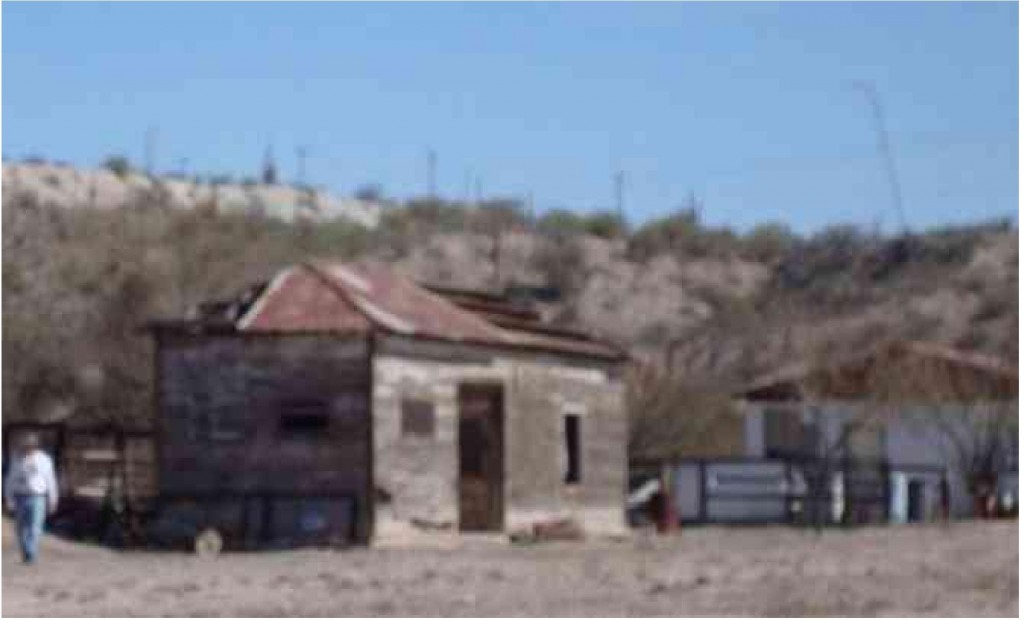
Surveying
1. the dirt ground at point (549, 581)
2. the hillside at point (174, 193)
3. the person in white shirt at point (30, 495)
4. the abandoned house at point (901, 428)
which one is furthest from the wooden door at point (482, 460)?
the hillside at point (174, 193)

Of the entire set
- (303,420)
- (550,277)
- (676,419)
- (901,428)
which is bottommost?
(303,420)

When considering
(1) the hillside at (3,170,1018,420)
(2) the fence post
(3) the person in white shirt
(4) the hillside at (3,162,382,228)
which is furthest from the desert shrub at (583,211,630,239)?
(3) the person in white shirt

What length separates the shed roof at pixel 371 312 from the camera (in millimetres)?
36906

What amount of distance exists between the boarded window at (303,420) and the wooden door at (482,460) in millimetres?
2620

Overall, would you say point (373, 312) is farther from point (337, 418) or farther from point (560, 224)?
point (560, 224)

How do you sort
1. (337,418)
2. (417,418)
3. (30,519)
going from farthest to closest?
(417,418)
(337,418)
(30,519)

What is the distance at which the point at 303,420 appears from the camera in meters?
36.6

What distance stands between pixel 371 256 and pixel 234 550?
49.5 meters

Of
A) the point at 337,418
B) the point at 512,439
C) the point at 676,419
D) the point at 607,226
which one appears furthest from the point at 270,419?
the point at 607,226

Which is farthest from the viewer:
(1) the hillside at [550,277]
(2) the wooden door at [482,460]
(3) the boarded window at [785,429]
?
(3) the boarded window at [785,429]

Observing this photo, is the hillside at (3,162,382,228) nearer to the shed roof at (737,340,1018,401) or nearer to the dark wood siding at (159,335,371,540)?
the shed roof at (737,340,1018,401)

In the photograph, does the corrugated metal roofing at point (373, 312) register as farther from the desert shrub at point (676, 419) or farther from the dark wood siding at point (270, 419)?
the desert shrub at point (676, 419)

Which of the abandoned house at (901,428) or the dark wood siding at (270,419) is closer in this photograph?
the dark wood siding at (270,419)

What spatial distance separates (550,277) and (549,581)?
6229cm
